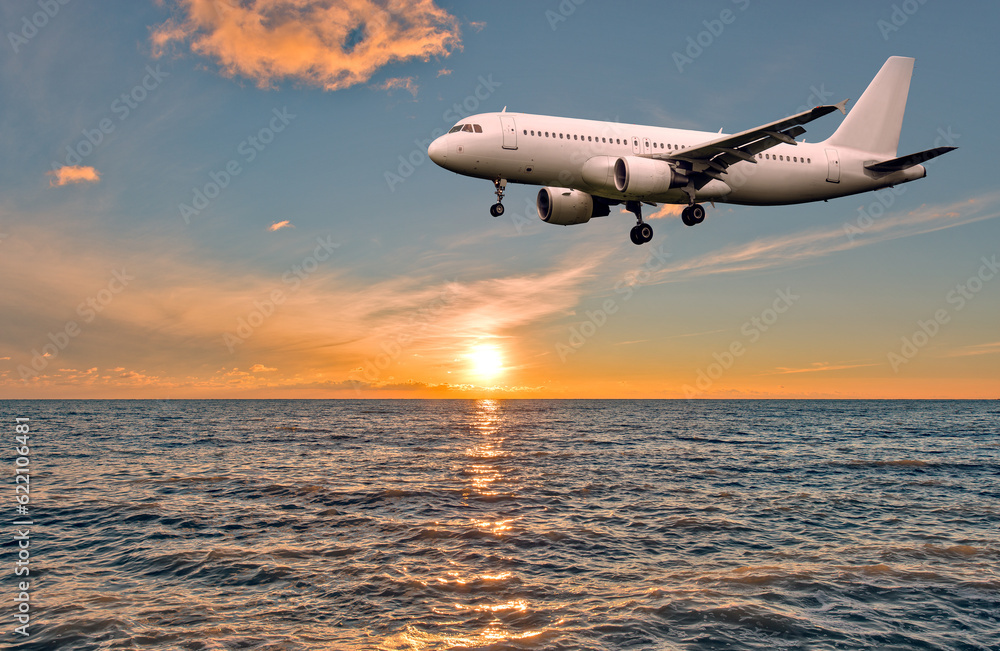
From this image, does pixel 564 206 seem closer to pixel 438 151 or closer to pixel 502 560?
pixel 438 151

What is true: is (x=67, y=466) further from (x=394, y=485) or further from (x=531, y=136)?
(x=531, y=136)

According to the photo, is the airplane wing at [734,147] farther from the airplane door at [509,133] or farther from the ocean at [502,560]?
the ocean at [502,560]

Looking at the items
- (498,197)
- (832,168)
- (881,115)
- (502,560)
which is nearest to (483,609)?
(502,560)

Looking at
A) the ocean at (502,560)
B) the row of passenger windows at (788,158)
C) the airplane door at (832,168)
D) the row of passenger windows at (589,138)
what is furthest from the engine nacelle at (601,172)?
the airplane door at (832,168)

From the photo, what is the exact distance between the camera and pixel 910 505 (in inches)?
741

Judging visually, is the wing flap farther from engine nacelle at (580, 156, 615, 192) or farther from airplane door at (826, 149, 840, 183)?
airplane door at (826, 149, 840, 183)

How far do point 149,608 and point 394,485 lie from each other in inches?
473

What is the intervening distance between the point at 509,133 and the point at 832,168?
62.7 ft

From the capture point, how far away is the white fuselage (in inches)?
915

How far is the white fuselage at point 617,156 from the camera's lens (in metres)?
23.2

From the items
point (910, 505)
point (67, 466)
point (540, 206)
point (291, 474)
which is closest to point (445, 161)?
point (540, 206)

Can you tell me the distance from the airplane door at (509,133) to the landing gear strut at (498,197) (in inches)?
53.6

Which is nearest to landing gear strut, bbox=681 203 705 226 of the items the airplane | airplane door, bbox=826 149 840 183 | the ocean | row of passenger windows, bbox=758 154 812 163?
the airplane

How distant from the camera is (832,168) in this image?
31.3 m
